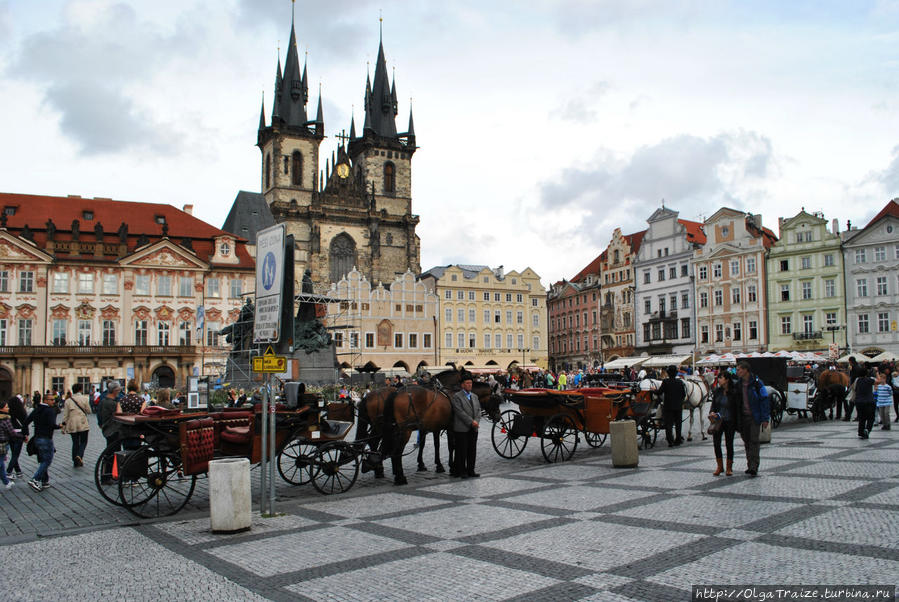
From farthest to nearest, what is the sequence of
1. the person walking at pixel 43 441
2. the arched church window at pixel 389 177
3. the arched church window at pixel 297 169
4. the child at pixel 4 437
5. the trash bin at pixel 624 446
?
1. the arched church window at pixel 389 177
2. the arched church window at pixel 297 169
3. the trash bin at pixel 624 446
4. the person walking at pixel 43 441
5. the child at pixel 4 437

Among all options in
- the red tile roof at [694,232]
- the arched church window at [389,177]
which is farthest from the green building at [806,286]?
the arched church window at [389,177]

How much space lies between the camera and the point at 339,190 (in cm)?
8031

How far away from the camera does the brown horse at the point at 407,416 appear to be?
11.2 meters

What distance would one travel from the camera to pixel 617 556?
6.44 metres

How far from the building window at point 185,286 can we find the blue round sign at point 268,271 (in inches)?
1941

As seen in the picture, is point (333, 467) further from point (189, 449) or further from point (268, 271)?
point (268, 271)

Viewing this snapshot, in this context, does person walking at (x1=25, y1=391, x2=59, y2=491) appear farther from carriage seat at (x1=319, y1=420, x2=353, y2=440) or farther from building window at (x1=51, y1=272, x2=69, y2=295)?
building window at (x1=51, y1=272, x2=69, y2=295)

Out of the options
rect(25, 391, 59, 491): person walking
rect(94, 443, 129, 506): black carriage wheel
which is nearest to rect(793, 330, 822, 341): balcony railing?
rect(25, 391, 59, 491): person walking

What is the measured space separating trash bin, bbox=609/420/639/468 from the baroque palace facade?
42.8 metres

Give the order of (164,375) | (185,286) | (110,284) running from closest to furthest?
1. (110,284)
2. (164,375)
3. (185,286)

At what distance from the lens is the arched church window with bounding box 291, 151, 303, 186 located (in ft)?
263

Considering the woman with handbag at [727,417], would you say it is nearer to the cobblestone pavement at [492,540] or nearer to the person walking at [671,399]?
the cobblestone pavement at [492,540]

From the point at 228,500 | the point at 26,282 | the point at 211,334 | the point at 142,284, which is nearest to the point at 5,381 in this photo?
the point at 26,282

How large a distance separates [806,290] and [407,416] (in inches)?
1980
